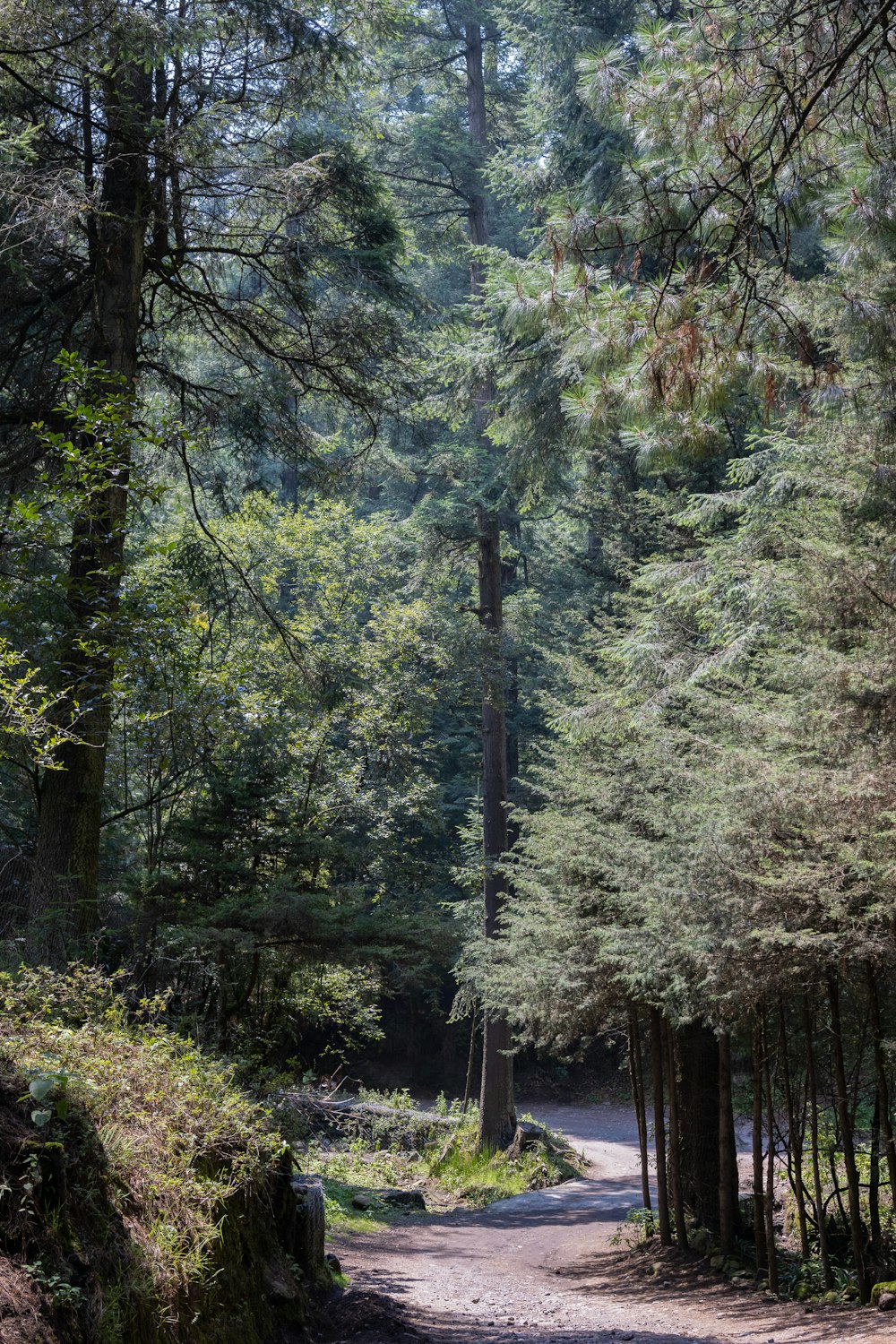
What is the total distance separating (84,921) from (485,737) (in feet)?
41.4

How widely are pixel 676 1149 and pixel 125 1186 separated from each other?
25.6 ft

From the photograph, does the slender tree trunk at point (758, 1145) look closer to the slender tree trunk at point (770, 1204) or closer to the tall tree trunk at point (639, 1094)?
the slender tree trunk at point (770, 1204)

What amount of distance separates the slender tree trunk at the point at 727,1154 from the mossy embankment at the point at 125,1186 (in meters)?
4.42

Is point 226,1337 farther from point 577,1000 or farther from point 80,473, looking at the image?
point 577,1000

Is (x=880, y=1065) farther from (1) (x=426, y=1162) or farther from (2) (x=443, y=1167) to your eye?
(1) (x=426, y=1162)

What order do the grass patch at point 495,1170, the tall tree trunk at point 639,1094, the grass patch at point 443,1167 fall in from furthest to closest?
the grass patch at point 495,1170, the grass patch at point 443,1167, the tall tree trunk at point 639,1094

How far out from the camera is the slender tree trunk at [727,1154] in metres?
8.99

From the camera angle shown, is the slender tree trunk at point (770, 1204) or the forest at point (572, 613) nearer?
the forest at point (572, 613)

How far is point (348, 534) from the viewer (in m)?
21.0

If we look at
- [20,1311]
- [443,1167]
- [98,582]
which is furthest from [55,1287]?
[443,1167]

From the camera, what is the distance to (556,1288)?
9477 millimetres

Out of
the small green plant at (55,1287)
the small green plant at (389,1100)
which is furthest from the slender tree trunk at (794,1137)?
the small green plant at (389,1100)

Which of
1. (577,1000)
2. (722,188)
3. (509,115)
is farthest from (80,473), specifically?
(509,115)

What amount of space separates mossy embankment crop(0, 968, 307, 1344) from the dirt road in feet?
3.31
